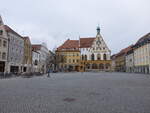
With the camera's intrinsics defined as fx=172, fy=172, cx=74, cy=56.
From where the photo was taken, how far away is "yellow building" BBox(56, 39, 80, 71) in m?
98.0

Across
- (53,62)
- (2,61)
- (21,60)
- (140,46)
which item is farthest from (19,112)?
(53,62)

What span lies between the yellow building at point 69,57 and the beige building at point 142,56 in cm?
3431

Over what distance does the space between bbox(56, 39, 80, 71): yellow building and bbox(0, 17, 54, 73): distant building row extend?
26109 mm

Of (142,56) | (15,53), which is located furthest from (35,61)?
(142,56)

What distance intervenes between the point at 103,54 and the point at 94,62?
259 inches

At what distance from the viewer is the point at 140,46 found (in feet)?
231

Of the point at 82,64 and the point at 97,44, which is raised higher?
the point at 97,44

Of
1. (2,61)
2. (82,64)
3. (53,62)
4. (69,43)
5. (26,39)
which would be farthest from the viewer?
(69,43)

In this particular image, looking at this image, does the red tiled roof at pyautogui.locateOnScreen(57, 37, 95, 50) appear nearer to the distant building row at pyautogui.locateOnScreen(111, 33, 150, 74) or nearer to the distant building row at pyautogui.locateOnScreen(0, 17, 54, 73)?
the distant building row at pyautogui.locateOnScreen(111, 33, 150, 74)

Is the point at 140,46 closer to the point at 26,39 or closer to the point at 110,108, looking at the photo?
the point at 26,39

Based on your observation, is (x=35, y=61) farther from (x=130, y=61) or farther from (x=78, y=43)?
(x=130, y=61)

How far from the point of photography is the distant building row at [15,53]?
150 ft

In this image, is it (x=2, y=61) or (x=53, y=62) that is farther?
(x=53, y=62)

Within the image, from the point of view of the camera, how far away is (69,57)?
3942 inches
